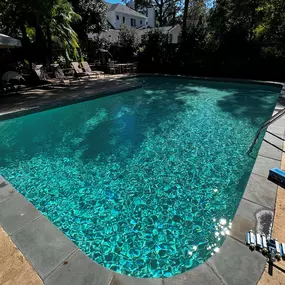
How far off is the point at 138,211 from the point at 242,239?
4.62ft

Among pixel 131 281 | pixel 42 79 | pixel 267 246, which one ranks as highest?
pixel 42 79

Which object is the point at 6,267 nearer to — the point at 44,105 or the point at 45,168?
the point at 45,168

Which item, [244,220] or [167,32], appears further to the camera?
[167,32]

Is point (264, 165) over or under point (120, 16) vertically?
under

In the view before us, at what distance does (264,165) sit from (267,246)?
1728mm

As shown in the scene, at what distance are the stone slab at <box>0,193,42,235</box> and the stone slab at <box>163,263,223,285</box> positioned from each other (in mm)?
1613

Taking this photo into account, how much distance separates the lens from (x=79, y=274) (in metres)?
1.69

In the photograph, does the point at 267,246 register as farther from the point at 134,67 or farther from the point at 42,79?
the point at 134,67

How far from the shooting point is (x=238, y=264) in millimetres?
1728

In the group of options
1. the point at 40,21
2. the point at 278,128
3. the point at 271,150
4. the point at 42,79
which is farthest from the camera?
the point at 42,79

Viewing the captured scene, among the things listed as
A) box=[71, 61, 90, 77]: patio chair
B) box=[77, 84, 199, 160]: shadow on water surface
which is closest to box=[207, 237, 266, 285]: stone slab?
box=[77, 84, 199, 160]: shadow on water surface

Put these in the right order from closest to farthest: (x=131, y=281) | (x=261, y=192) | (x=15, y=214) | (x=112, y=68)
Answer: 1. (x=131, y=281)
2. (x=15, y=214)
3. (x=261, y=192)
4. (x=112, y=68)

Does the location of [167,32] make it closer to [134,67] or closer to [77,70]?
[134,67]

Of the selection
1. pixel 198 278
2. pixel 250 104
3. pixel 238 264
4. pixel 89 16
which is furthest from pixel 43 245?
pixel 89 16
